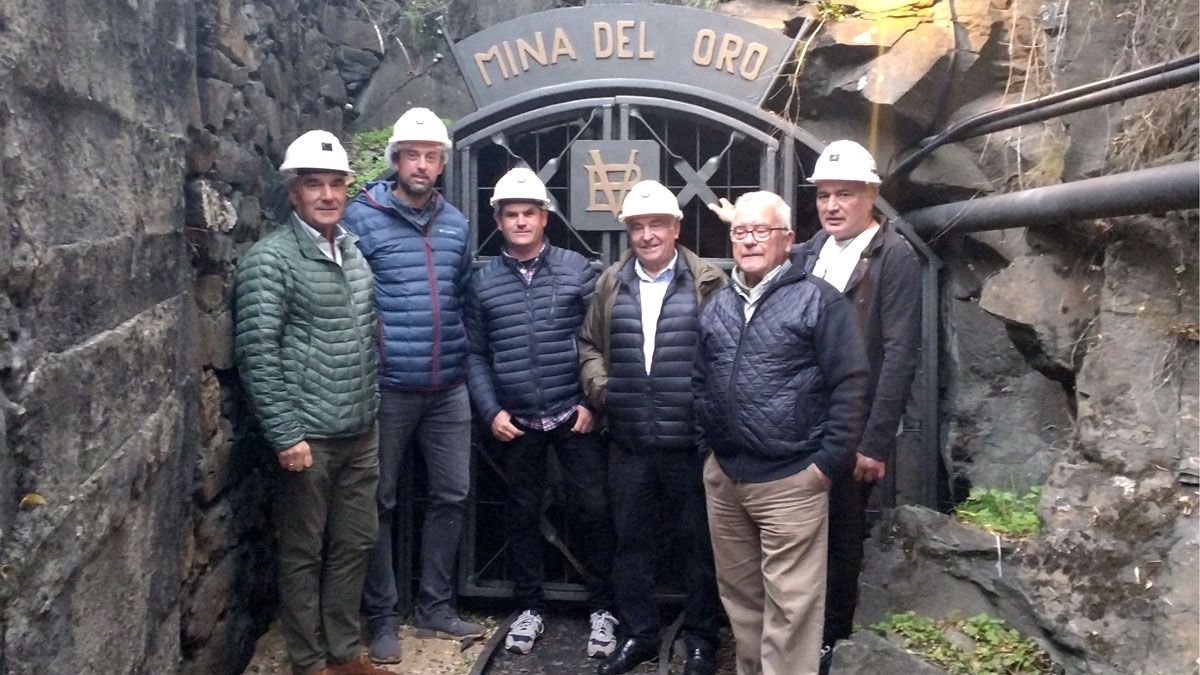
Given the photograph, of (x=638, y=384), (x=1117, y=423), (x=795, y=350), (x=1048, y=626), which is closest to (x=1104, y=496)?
(x=1117, y=423)

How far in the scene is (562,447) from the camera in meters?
4.41

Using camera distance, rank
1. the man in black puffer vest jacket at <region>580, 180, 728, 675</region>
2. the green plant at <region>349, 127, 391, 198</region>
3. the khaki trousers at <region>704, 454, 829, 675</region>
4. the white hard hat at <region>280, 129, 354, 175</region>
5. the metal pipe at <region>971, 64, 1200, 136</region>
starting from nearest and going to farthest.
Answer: the metal pipe at <region>971, 64, 1200, 136</region>
the khaki trousers at <region>704, 454, 829, 675</region>
the white hard hat at <region>280, 129, 354, 175</region>
the man in black puffer vest jacket at <region>580, 180, 728, 675</region>
the green plant at <region>349, 127, 391, 198</region>

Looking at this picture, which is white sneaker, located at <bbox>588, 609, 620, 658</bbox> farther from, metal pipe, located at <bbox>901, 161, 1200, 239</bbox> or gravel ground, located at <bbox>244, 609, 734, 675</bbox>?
metal pipe, located at <bbox>901, 161, 1200, 239</bbox>

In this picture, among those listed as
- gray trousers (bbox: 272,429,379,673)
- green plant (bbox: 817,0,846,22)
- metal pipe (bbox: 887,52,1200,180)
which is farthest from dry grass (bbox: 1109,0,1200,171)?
gray trousers (bbox: 272,429,379,673)

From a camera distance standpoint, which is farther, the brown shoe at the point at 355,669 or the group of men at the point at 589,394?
the brown shoe at the point at 355,669

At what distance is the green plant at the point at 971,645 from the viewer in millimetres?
3424

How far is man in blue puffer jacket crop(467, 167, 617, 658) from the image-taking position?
4309 millimetres

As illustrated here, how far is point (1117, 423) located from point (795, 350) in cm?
107

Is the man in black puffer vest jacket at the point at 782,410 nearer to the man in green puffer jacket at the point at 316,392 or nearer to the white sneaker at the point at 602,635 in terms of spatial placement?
the white sneaker at the point at 602,635

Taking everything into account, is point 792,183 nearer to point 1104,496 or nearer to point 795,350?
point 795,350

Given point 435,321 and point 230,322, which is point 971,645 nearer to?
point 435,321

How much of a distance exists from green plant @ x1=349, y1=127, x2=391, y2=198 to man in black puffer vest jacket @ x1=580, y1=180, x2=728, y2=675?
1723mm

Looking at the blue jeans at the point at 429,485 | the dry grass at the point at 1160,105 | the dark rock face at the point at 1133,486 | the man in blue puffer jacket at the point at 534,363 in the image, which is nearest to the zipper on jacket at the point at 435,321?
the blue jeans at the point at 429,485

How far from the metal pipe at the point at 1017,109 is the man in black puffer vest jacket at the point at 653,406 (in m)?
1.25
